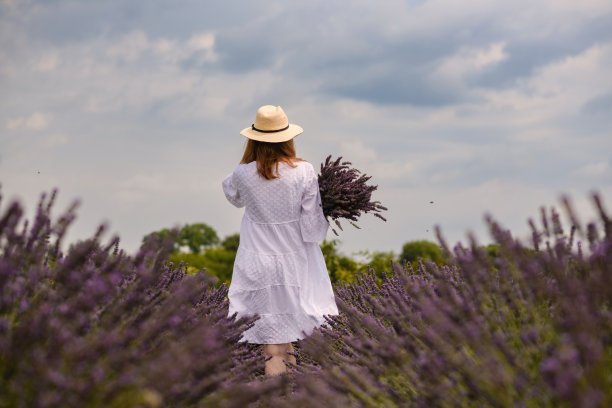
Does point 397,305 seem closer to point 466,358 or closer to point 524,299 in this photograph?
point 524,299

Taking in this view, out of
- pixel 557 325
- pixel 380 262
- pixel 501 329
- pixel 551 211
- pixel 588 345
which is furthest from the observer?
pixel 380 262

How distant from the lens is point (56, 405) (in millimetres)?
1800

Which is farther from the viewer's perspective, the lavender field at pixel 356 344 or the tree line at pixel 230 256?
the tree line at pixel 230 256

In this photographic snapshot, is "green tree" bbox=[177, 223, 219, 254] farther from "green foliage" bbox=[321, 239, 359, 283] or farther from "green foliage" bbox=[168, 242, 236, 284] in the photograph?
"green foliage" bbox=[321, 239, 359, 283]

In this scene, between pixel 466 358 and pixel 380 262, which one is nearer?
pixel 466 358

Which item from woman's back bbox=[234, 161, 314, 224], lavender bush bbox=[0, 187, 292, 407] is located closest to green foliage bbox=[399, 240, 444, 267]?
woman's back bbox=[234, 161, 314, 224]

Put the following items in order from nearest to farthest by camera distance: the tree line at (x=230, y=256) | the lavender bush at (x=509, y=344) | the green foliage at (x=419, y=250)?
1. the lavender bush at (x=509, y=344)
2. the tree line at (x=230, y=256)
3. the green foliage at (x=419, y=250)

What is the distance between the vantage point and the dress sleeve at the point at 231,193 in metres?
4.76

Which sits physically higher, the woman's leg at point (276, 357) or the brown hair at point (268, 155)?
the brown hair at point (268, 155)

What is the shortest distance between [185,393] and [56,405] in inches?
19.8

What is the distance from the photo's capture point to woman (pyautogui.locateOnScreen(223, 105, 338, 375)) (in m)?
4.52

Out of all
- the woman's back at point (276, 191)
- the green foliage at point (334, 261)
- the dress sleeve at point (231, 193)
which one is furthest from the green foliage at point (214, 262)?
the woman's back at point (276, 191)

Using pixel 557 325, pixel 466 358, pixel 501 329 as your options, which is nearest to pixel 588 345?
pixel 557 325

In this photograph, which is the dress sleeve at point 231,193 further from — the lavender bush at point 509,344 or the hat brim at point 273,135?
the lavender bush at point 509,344
